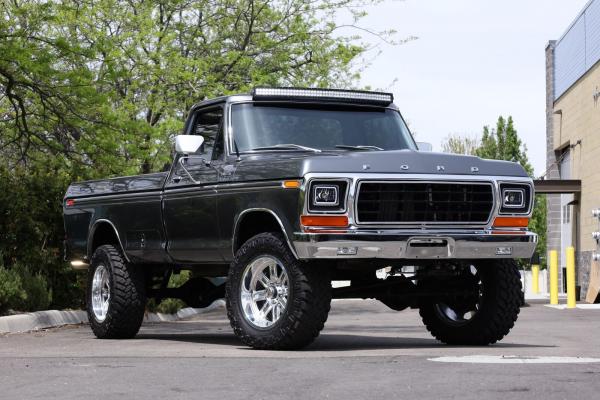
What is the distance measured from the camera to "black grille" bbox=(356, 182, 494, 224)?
36.0ft

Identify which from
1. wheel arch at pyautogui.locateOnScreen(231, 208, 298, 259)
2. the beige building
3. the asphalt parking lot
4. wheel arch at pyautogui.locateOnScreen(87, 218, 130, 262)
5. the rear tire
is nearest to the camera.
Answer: the asphalt parking lot

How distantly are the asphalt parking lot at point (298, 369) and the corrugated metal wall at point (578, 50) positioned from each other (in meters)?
27.9

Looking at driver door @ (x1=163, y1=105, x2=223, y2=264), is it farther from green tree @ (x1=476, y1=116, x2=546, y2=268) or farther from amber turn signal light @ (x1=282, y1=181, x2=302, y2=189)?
green tree @ (x1=476, y1=116, x2=546, y2=268)

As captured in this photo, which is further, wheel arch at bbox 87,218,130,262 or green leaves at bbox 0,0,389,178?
green leaves at bbox 0,0,389,178

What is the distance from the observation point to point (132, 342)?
13.3 meters

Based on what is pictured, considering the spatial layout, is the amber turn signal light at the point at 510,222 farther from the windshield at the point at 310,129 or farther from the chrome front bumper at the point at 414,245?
the windshield at the point at 310,129

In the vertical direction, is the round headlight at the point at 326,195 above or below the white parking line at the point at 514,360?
above

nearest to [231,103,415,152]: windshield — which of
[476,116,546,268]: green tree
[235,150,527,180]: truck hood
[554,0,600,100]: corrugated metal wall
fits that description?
[235,150,527,180]: truck hood

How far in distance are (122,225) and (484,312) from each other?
4098 millimetres

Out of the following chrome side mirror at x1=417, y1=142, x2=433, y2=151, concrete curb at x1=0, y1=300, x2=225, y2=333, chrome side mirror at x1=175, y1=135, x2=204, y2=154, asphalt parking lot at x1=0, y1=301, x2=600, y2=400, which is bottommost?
concrete curb at x1=0, y1=300, x2=225, y2=333

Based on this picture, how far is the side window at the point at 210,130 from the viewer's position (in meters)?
12.5

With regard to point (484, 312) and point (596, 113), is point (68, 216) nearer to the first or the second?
point (484, 312)

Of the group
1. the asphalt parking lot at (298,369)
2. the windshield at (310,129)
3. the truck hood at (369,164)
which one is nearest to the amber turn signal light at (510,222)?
the truck hood at (369,164)

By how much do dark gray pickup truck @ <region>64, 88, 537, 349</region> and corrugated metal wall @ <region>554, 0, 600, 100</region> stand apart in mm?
28670
